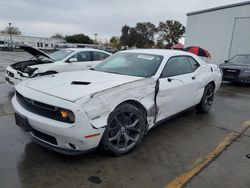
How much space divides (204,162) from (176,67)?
1.82m

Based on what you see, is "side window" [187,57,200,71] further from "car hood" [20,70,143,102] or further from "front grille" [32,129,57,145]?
"front grille" [32,129,57,145]

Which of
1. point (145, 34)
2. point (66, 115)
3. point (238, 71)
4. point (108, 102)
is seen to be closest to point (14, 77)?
point (66, 115)

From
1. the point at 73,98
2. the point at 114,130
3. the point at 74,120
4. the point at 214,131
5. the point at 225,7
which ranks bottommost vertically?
the point at 214,131

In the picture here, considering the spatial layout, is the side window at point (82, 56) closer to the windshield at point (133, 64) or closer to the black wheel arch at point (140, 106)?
the windshield at point (133, 64)

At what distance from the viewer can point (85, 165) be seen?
281cm

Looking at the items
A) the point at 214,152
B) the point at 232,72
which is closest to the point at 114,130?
the point at 214,152

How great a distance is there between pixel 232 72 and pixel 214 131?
665cm

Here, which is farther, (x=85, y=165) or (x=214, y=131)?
(x=214, y=131)

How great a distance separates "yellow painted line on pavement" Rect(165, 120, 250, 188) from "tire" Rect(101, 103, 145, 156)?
0.83 meters

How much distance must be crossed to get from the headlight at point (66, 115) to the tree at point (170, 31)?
2411 inches

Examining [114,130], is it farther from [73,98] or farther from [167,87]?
[167,87]

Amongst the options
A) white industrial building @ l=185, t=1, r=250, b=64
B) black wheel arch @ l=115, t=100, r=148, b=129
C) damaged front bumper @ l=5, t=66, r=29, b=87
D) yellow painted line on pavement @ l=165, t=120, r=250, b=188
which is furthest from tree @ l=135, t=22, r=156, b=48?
black wheel arch @ l=115, t=100, r=148, b=129

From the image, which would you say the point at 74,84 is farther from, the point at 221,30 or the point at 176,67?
the point at 221,30

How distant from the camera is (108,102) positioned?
2.73m
